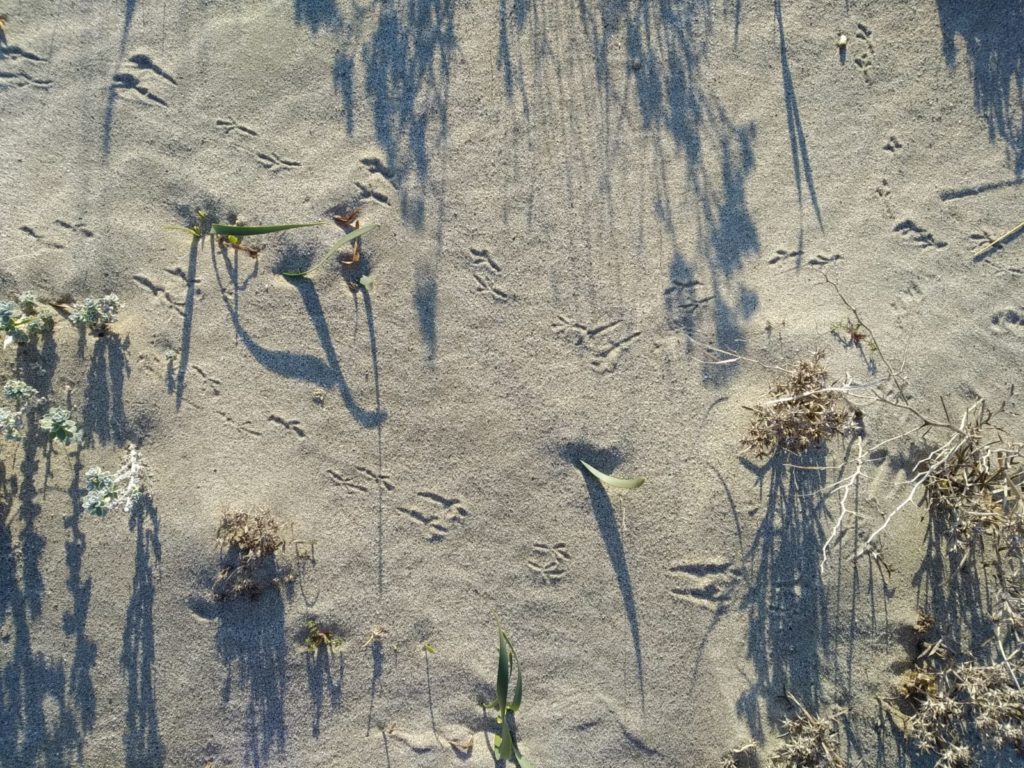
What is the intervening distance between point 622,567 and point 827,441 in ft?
3.61

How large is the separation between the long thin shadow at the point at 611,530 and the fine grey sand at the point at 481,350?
14 mm

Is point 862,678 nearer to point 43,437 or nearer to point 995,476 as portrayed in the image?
point 995,476

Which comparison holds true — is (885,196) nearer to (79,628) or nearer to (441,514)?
(441,514)

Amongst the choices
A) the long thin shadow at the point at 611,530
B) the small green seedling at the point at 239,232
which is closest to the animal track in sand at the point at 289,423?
the small green seedling at the point at 239,232

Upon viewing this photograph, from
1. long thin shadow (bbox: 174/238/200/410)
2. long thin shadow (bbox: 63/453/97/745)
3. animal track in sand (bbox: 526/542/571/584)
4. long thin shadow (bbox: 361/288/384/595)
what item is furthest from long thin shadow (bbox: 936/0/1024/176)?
long thin shadow (bbox: 63/453/97/745)

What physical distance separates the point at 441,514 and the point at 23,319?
79.5 inches

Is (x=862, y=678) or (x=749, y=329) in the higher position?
(x=749, y=329)

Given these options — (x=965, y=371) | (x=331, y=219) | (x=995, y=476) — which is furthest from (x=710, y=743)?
(x=331, y=219)

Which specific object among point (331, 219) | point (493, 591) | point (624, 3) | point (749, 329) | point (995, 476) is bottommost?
point (493, 591)

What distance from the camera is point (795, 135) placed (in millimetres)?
3088

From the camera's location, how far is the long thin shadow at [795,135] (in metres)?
3.08

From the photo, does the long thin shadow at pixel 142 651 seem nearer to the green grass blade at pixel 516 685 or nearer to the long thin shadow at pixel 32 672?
the long thin shadow at pixel 32 672

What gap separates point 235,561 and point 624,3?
124 inches

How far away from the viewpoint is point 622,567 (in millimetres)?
3010
